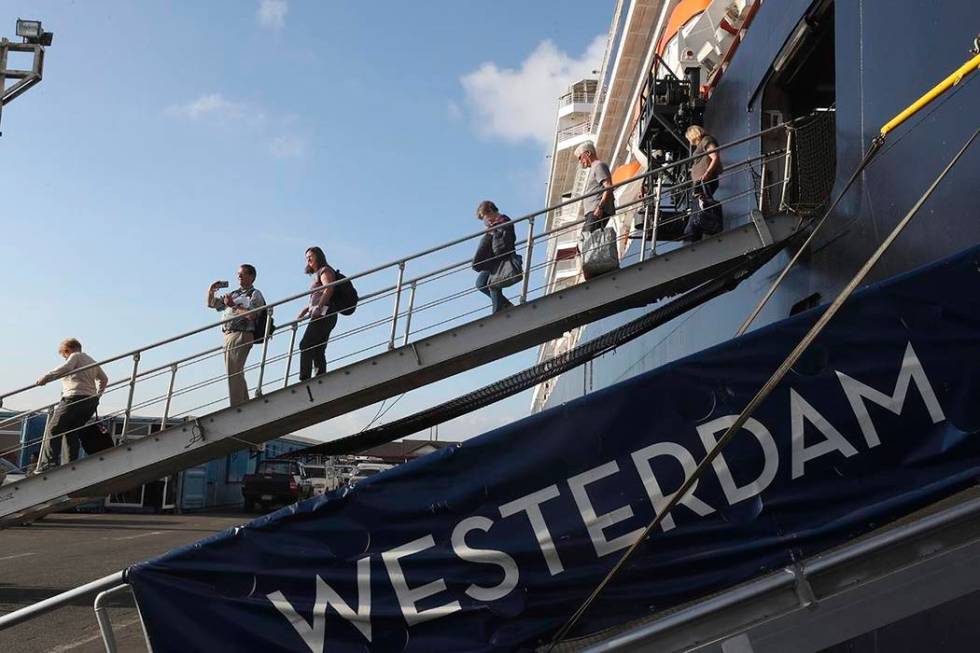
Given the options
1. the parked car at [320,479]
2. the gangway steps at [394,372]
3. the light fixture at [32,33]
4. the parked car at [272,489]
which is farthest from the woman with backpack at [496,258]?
the parked car at [272,489]

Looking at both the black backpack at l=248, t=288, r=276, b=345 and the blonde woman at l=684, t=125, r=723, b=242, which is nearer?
the blonde woman at l=684, t=125, r=723, b=242

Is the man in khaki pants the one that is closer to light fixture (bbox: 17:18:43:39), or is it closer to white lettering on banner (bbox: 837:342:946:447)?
light fixture (bbox: 17:18:43:39)

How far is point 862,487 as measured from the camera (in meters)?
2.91

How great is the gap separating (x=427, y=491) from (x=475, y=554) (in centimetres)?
28

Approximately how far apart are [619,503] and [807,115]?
508 cm

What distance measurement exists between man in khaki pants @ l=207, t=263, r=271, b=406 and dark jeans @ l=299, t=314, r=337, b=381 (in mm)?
472

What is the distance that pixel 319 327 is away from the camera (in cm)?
704

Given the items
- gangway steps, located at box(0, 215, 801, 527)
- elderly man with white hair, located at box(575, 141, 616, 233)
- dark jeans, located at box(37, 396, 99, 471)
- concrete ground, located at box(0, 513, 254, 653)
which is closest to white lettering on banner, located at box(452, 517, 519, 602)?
concrete ground, located at box(0, 513, 254, 653)

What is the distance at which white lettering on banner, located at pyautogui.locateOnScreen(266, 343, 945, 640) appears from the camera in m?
2.91

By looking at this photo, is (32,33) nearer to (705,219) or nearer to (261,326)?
(261,326)

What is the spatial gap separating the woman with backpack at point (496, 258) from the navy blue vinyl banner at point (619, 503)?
3.68m

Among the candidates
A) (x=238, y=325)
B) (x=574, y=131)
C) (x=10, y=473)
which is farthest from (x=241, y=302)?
(x=574, y=131)

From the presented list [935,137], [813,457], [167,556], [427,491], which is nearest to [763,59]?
[935,137]

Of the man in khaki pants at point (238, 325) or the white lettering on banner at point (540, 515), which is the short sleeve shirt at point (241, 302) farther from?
the white lettering on banner at point (540, 515)
